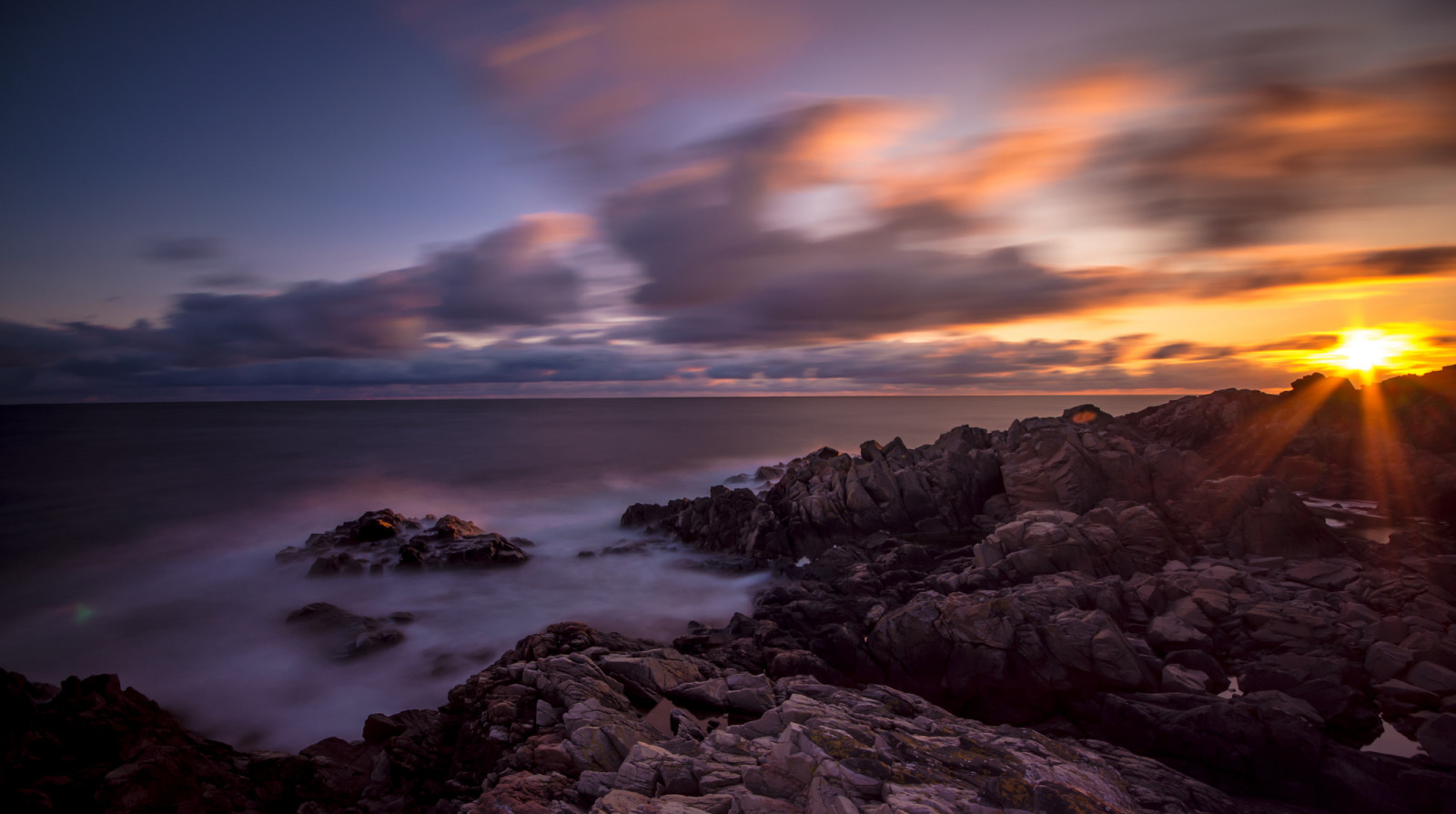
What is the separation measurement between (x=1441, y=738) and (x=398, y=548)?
3028 centimetres

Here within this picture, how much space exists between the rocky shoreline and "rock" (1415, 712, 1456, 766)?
1.3 inches

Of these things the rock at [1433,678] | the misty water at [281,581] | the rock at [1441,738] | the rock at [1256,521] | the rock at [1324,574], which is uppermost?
the rock at [1256,521]

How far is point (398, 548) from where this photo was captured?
24375 mm

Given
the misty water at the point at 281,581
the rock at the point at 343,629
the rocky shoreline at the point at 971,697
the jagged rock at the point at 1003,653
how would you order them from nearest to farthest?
the rocky shoreline at the point at 971,697
the jagged rock at the point at 1003,653
the misty water at the point at 281,581
the rock at the point at 343,629

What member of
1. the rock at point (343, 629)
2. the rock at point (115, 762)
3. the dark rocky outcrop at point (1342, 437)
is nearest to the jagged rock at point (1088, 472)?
the dark rocky outcrop at point (1342, 437)

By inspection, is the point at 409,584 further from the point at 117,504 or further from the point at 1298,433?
the point at 1298,433

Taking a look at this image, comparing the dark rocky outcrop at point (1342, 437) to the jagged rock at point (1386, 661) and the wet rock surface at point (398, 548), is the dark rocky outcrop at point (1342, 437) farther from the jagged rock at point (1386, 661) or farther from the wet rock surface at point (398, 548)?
the wet rock surface at point (398, 548)

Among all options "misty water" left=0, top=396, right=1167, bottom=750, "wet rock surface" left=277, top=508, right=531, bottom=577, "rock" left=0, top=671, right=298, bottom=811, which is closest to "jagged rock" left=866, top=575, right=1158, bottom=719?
"misty water" left=0, top=396, right=1167, bottom=750

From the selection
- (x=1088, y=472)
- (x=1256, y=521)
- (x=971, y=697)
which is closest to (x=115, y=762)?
(x=971, y=697)

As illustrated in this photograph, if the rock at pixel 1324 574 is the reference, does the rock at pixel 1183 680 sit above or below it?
below

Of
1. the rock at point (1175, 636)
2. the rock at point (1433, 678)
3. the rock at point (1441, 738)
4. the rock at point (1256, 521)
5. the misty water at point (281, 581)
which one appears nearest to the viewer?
the rock at point (1441, 738)

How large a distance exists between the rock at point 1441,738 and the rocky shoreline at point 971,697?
0.03 metres

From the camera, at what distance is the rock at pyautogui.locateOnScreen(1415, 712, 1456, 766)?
378 inches

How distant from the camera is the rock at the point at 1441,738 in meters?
9.60
